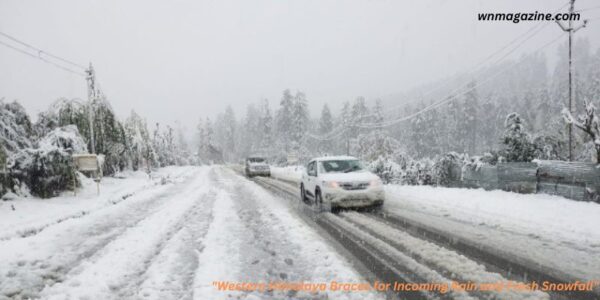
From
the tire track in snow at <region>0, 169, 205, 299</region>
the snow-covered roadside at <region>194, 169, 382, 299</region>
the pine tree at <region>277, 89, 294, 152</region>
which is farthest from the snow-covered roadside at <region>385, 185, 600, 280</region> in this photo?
the pine tree at <region>277, 89, 294, 152</region>

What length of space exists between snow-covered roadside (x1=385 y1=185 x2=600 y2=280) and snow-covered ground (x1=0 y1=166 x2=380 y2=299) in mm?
2903

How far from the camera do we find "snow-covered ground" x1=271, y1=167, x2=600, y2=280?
5.24 meters

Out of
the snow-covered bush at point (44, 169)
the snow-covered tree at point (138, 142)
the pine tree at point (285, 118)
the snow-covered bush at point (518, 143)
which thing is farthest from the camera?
the pine tree at point (285, 118)

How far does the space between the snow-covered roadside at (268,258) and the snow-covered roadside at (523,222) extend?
284cm

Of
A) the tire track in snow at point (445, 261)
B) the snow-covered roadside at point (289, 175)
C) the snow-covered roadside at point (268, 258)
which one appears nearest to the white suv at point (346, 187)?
the snow-covered roadside at point (268, 258)

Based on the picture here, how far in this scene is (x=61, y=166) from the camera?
599 inches

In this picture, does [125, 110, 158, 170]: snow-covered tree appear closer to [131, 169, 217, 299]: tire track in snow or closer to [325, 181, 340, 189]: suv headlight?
[325, 181, 340, 189]: suv headlight

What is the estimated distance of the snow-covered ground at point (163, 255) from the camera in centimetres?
446

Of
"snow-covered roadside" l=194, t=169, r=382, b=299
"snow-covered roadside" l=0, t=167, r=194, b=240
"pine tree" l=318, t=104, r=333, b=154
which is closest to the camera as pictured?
"snow-covered roadside" l=194, t=169, r=382, b=299

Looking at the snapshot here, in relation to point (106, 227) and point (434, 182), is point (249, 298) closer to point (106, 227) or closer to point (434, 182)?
point (106, 227)

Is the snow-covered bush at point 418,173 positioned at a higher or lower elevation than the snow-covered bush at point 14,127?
lower

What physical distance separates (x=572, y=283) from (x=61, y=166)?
17.6m

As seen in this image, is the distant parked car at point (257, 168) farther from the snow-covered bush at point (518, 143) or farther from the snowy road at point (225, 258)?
the snowy road at point (225, 258)

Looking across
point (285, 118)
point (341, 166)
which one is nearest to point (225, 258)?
point (341, 166)
